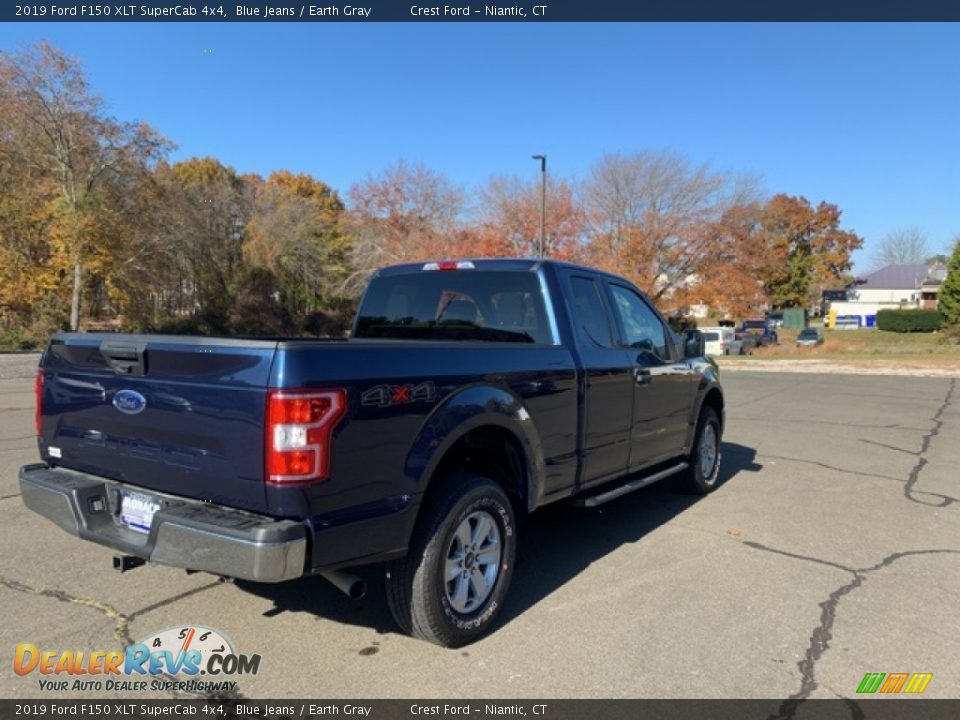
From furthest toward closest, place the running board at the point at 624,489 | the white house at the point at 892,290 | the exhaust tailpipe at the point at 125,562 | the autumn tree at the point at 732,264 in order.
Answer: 1. the white house at the point at 892,290
2. the autumn tree at the point at 732,264
3. the running board at the point at 624,489
4. the exhaust tailpipe at the point at 125,562

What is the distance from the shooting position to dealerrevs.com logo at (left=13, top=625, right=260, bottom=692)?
10.1 ft

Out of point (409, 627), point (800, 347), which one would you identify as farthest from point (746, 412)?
point (800, 347)

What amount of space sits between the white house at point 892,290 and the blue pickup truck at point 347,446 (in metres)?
87.0

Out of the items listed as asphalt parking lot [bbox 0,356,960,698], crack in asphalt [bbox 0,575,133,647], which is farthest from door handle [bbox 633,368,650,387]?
crack in asphalt [bbox 0,575,133,647]

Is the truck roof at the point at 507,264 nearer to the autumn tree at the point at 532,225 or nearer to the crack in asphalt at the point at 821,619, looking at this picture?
the crack in asphalt at the point at 821,619

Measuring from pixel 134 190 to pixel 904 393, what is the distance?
28.3 m

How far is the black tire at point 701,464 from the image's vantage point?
6384 millimetres

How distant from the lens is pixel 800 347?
39.9 metres

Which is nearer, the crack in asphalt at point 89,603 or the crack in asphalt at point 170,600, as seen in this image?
the crack in asphalt at point 89,603

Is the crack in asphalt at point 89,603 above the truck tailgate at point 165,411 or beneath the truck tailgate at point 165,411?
→ beneath

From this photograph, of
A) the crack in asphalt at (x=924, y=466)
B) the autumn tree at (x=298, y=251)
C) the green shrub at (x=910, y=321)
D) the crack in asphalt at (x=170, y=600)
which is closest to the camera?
the crack in asphalt at (x=170, y=600)

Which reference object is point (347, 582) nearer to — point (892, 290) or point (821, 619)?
point (821, 619)

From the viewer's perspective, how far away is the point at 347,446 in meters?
2.83

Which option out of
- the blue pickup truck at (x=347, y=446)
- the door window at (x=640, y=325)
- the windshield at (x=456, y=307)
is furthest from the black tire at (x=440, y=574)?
the door window at (x=640, y=325)
